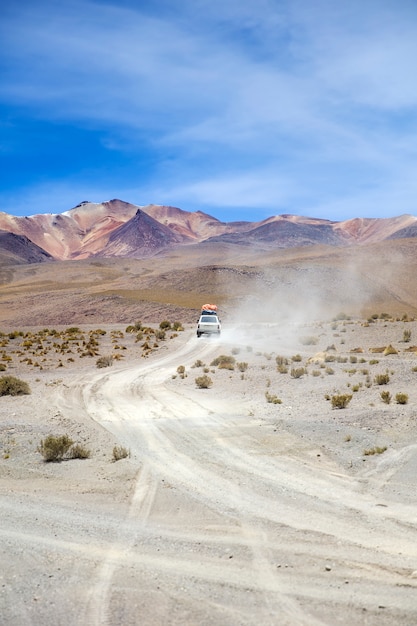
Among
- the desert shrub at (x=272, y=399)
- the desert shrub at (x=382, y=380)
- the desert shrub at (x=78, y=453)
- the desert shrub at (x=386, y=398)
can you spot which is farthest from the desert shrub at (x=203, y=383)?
the desert shrub at (x=78, y=453)

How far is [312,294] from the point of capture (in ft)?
316

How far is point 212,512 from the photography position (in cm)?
914

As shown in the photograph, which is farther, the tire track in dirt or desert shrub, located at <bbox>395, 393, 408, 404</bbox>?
desert shrub, located at <bbox>395, 393, 408, 404</bbox>

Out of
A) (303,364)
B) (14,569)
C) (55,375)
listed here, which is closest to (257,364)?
(303,364)

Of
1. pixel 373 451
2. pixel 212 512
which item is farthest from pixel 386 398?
pixel 212 512

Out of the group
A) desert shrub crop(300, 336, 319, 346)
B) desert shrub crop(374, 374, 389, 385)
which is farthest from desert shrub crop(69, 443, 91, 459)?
desert shrub crop(300, 336, 319, 346)

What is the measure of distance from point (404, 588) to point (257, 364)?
2464 cm

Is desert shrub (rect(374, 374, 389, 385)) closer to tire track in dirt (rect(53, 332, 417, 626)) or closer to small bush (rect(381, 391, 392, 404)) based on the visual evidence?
small bush (rect(381, 391, 392, 404))

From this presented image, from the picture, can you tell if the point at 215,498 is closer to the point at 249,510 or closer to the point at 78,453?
the point at 249,510

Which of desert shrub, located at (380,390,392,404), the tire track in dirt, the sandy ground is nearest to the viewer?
the sandy ground

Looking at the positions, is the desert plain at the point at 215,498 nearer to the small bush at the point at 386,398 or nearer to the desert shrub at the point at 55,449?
the small bush at the point at 386,398

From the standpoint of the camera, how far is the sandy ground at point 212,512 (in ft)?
20.5

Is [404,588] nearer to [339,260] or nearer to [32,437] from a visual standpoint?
[32,437]

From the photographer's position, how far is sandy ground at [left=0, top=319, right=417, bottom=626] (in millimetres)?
6262
